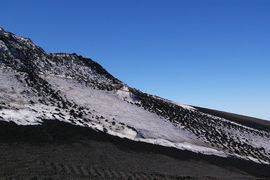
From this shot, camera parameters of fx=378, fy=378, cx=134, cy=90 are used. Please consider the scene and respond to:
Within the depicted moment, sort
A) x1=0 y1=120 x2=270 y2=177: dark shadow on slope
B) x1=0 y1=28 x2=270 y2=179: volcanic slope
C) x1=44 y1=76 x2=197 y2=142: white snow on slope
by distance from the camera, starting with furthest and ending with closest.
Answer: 1. x1=44 y1=76 x2=197 y2=142: white snow on slope
2. x1=0 y1=28 x2=270 y2=179: volcanic slope
3. x1=0 y1=120 x2=270 y2=177: dark shadow on slope

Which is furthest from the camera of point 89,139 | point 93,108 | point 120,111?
point 120,111

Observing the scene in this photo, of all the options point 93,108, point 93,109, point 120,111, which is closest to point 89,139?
point 93,109

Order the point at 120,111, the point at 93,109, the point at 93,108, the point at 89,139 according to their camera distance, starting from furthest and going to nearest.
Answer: the point at 120,111 < the point at 93,108 < the point at 93,109 < the point at 89,139

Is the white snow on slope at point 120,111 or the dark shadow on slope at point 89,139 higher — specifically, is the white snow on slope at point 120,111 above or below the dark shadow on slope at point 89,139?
above

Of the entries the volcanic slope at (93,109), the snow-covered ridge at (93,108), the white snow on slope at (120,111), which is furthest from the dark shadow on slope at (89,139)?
the white snow on slope at (120,111)

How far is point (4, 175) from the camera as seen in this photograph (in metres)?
14.4

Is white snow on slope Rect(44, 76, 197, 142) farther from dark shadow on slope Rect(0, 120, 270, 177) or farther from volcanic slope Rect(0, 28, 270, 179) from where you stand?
dark shadow on slope Rect(0, 120, 270, 177)

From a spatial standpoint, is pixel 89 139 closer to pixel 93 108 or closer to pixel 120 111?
pixel 93 108

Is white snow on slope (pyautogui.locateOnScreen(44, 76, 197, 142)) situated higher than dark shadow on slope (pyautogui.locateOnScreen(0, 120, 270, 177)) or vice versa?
white snow on slope (pyautogui.locateOnScreen(44, 76, 197, 142))

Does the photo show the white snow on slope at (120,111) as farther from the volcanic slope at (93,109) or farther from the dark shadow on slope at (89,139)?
the dark shadow on slope at (89,139)

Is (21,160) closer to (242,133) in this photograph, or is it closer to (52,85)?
(52,85)

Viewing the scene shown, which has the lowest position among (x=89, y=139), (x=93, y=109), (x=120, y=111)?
(x=89, y=139)

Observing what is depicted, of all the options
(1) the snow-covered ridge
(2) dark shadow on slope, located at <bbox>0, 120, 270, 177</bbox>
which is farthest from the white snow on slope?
(2) dark shadow on slope, located at <bbox>0, 120, 270, 177</bbox>

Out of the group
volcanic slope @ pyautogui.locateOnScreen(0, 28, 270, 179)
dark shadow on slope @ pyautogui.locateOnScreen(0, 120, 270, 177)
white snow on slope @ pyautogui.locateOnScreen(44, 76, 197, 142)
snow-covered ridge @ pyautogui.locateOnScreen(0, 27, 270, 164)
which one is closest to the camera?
dark shadow on slope @ pyautogui.locateOnScreen(0, 120, 270, 177)
